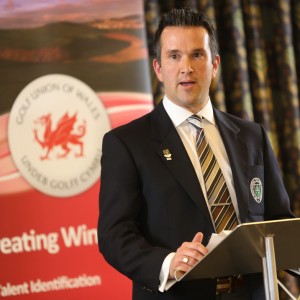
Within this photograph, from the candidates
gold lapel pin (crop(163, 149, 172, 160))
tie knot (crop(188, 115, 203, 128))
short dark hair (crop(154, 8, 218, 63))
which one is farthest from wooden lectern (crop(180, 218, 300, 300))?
short dark hair (crop(154, 8, 218, 63))

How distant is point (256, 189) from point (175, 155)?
294 mm

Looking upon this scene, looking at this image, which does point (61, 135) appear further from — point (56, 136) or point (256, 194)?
point (256, 194)

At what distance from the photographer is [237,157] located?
224cm

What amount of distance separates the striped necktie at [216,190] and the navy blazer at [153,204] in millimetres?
36

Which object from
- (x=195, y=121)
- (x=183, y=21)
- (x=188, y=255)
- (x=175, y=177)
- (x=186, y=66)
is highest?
(x=183, y=21)

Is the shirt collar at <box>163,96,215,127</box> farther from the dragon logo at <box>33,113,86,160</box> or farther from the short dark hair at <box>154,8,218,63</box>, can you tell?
the dragon logo at <box>33,113,86,160</box>

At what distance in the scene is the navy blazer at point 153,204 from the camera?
2.02 metres

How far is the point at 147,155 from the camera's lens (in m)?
2.16

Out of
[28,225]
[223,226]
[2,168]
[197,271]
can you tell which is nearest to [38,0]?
[2,168]

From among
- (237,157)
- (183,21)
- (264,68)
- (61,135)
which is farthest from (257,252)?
(264,68)

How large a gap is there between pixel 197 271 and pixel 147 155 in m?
0.50

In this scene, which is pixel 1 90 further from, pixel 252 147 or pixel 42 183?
pixel 252 147

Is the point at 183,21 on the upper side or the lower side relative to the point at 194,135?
upper

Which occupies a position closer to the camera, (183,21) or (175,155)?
(175,155)
